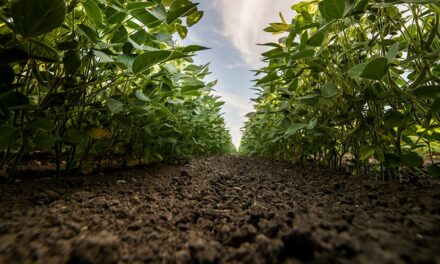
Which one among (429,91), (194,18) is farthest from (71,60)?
(429,91)

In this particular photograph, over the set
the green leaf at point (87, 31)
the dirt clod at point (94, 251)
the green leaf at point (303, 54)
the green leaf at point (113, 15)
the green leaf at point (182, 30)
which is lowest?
the dirt clod at point (94, 251)

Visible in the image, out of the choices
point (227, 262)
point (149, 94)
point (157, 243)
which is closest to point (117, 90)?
point (149, 94)

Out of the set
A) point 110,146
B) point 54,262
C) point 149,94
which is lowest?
point 54,262

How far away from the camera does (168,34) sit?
1073mm

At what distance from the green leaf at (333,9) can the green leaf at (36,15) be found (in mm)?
693

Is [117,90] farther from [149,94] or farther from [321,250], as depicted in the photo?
[321,250]

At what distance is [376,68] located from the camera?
1.95ft

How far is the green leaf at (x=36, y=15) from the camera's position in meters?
0.49

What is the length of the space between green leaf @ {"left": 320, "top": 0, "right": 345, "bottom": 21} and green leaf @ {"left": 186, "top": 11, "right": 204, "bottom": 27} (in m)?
0.53

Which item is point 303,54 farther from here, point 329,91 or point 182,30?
point 182,30

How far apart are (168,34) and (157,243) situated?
35.2 inches

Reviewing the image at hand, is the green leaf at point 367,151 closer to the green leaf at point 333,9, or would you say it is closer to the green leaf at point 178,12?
the green leaf at point 333,9

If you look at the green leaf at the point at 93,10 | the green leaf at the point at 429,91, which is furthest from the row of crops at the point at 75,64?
the green leaf at the point at 429,91

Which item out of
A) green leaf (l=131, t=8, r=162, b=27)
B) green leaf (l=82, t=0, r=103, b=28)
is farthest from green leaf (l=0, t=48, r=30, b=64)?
green leaf (l=131, t=8, r=162, b=27)
